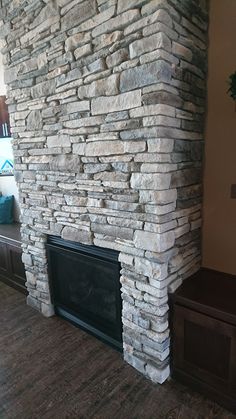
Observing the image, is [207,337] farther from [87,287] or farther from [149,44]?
[149,44]

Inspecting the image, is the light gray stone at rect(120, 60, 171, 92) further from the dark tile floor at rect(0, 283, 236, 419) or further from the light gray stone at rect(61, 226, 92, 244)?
the dark tile floor at rect(0, 283, 236, 419)

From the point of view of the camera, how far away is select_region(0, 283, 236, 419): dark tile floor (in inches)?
68.0

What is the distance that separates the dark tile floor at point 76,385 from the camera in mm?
1728

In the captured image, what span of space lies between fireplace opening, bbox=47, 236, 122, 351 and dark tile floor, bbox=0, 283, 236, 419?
149 millimetres

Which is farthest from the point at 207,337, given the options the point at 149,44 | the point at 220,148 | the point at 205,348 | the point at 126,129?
the point at 149,44

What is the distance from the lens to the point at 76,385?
1.94 meters

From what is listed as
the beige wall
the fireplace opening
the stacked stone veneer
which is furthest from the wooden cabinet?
the fireplace opening

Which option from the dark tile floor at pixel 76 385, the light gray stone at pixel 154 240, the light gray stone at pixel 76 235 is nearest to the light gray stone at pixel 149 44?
the light gray stone at pixel 154 240

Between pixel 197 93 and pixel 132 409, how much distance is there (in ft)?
7.33

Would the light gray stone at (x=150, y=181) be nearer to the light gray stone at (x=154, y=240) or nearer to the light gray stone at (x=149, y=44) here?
the light gray stone at (x=154, y=240)

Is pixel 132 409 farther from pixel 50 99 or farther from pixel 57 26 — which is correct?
pixel 57 26

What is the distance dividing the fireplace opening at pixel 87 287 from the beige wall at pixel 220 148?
2.72ft

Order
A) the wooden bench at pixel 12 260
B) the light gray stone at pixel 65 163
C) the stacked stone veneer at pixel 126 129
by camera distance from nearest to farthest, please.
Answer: the stacked stone veneer at pixel 126 129, the light gray stone at pixel 65 163, the wooden bench at pixel 12 260

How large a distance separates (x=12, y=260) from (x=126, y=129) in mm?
2352
